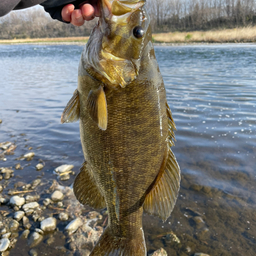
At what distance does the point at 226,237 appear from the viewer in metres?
3.26

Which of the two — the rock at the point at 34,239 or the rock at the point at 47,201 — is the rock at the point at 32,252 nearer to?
the rock at the point at 34,239

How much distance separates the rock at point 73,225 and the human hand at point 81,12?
250cm

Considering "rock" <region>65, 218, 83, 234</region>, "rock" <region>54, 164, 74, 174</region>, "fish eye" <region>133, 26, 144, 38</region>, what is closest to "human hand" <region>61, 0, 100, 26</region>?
"fish eye" <region>133, 26, 144, 38</region>

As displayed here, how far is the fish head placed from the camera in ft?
5.69

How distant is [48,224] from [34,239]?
0.83 ft

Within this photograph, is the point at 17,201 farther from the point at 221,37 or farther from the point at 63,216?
the point at 221,37

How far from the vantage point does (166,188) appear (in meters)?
2.09

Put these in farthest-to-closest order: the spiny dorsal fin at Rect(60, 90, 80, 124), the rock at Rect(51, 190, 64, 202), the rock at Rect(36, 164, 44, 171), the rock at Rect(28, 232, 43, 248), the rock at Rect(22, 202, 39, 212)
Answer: the rock at Rect(36, 164, 44, 171) → the rock at Rect(51, 190, 64, 202) → the rock at Rect(22, 202, 39, 212) → the rock at Rect(28, 232, 43, 248) → the spiny dorsal fin at Rect(60, 90, 80, 124)

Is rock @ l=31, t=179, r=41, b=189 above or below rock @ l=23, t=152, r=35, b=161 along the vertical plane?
above

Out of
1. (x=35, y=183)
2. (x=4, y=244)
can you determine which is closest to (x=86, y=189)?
(x=4, y=244)

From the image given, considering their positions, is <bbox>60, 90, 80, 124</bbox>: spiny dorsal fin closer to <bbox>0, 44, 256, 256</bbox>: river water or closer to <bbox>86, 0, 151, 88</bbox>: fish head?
<bbox>86, 0, 151, 88</bbox>: fish head

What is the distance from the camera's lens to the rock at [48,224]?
10.5 ft

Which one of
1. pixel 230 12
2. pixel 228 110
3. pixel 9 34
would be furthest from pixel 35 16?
pixel 228 110

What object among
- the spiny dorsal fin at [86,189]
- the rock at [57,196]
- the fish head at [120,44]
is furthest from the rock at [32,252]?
the fish head at [120,44]
